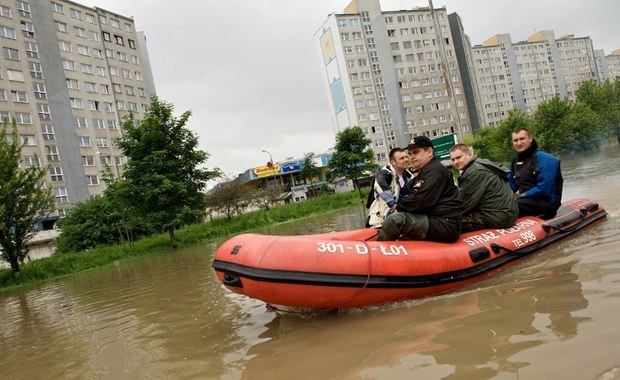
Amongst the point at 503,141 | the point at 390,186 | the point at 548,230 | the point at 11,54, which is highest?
the point at 11,54

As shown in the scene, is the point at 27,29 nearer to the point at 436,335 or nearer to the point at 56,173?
the point at 56,173

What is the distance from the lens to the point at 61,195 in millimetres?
43125

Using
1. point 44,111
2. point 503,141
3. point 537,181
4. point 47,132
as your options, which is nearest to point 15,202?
point 537,181

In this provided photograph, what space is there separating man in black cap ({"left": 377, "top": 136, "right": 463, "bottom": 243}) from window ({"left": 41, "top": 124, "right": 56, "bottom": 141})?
46383 mm

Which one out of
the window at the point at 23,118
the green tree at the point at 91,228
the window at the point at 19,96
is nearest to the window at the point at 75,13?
the window at the point at 19,96

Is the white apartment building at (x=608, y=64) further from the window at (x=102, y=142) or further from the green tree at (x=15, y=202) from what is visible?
the green tree at (x=15, y=202)

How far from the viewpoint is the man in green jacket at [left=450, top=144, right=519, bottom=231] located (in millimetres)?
6090

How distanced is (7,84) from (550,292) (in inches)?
1901

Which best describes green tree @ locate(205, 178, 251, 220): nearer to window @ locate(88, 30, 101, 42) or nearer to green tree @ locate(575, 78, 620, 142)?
window @ locate(88, 30, 101, 42)

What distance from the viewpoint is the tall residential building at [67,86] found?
42.6 metres

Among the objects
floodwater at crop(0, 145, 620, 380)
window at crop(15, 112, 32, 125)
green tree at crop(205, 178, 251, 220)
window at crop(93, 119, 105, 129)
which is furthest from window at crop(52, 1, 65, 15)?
floodwater at crop(0, 145, 620, 380)

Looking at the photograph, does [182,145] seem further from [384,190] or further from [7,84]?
[7,84]

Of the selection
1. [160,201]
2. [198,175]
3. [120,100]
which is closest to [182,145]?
[198,175]

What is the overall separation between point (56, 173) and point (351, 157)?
90.3ft
